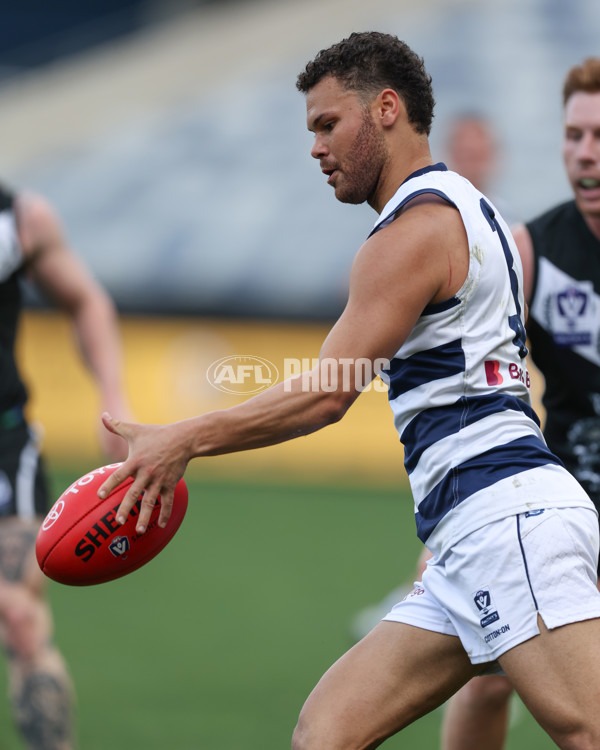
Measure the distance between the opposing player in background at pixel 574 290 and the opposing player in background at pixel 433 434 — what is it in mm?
862

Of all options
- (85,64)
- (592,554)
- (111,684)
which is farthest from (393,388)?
(85,64)

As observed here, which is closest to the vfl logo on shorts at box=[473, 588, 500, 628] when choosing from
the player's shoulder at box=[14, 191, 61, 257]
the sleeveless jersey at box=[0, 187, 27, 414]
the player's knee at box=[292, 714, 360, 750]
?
the player's knee at box=[292, 714, 360, 750]

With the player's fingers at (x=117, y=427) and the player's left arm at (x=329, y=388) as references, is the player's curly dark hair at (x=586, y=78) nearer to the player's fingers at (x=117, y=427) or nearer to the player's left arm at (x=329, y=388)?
the player's left arm at (x=329, y=388)

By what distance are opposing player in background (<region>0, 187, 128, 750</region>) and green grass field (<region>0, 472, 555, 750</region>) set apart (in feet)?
1.96

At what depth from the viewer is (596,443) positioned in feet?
13.7

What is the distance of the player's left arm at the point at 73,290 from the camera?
511 cm

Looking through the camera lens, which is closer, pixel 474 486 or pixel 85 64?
pixel 474 486

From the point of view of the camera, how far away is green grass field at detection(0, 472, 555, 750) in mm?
5352

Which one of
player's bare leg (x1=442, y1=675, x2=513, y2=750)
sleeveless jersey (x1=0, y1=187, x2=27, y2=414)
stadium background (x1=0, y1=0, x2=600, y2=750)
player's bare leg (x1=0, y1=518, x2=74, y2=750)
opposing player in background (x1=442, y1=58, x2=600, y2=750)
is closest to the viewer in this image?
player's bare leg (x1=442, y1=675, x2=513, y2=750)

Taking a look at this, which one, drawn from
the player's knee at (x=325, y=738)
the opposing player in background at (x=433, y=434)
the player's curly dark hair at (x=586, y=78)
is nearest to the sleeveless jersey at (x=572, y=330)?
the player's curly dark hair at (x=586, y=78)

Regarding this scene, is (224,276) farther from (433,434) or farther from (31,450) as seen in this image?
(433,434)

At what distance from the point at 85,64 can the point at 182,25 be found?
192 cm

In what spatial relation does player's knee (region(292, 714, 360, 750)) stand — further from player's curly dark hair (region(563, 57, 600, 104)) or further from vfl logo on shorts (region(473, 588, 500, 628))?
player's curly dark hair (region(563, 57, 600, 104))

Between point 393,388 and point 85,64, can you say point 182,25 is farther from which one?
point 393,388
